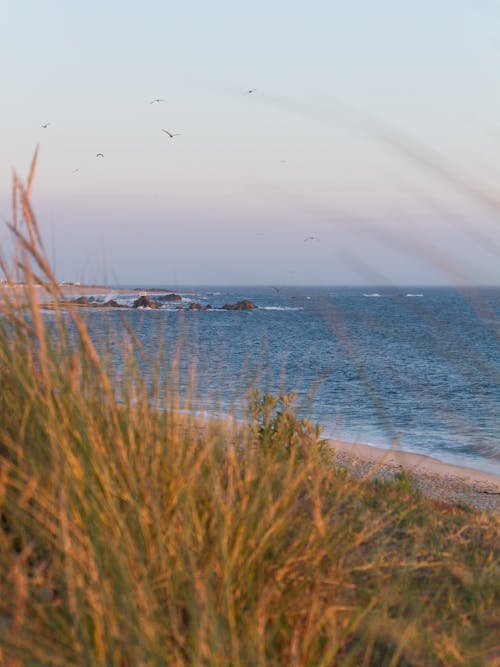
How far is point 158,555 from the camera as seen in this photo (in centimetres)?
238

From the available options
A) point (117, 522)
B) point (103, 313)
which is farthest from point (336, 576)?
point (103, 313)

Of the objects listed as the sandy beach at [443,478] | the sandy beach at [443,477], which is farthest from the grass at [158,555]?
the sandy beach at [443,477]

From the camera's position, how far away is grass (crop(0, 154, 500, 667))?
2.05 m

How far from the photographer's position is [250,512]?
259cm

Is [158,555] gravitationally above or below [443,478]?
above

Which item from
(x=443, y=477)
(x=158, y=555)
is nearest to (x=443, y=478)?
(x=443, y=477)

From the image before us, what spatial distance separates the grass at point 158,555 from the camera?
2.05 m

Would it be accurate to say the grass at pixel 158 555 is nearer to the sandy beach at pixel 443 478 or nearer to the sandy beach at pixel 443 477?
the sandy beach at pixel 443 478

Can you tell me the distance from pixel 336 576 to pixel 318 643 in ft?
0.97

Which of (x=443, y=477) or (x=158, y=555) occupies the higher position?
(x=158, y=555)

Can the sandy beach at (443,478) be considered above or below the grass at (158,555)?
below

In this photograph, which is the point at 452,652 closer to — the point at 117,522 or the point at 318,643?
the point at 318,643

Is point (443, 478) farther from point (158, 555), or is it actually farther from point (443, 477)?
point (158, 555)

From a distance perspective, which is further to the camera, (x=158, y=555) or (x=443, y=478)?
(x=443, y=478)
